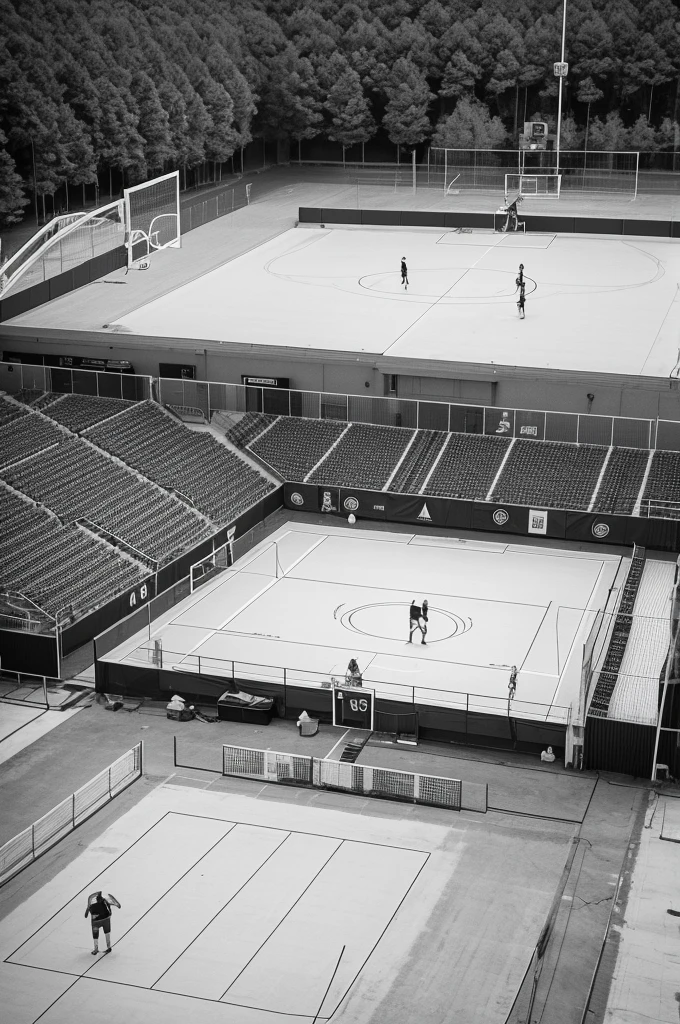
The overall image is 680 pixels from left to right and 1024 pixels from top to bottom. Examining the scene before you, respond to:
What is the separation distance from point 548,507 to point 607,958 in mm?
23079

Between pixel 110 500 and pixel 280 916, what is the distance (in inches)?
880

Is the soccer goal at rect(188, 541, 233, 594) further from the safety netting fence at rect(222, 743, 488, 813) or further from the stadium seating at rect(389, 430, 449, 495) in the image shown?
the safety netting fence at rect(222, 743, 488, 813)

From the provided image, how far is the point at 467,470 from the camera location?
160 feet

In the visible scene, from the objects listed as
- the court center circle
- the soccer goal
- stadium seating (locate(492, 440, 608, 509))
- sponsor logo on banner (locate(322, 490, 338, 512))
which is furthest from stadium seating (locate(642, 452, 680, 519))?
the soccer goal

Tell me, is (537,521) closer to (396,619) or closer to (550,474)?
(550,474)

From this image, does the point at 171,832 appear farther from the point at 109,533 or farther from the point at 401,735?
the point at 109,533

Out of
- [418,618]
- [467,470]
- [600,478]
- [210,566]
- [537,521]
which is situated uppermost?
[600,478]

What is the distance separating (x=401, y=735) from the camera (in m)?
33.6

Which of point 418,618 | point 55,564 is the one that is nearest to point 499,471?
point 418,618

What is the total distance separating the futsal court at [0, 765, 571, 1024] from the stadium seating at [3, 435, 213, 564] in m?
14.3

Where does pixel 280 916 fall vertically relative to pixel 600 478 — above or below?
below

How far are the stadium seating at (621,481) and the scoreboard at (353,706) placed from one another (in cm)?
Result: 1537

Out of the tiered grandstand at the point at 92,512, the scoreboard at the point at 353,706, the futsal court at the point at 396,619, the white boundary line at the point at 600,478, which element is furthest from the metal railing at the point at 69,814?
the white boundary line at the point at 600,478

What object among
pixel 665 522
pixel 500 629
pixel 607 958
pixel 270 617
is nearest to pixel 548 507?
pixel 665 522
